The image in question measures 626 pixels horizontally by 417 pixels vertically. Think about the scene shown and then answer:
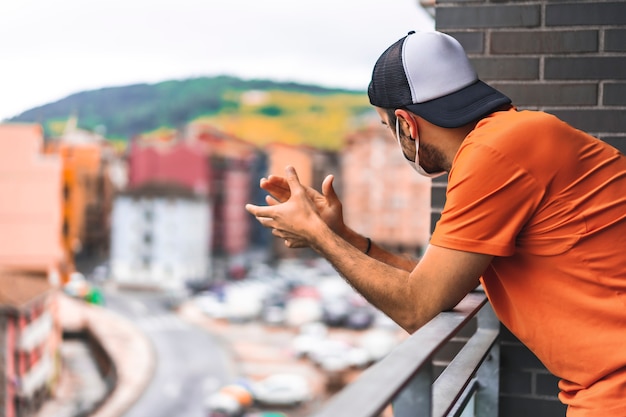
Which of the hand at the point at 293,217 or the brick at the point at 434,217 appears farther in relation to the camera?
the brick at the point at 434,217

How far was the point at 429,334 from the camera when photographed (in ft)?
2.55

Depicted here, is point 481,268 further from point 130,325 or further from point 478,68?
point 130,325

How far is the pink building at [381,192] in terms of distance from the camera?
26.3 m

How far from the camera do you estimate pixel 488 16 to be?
1.62 metres

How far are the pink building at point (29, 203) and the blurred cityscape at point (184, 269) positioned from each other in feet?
0.17

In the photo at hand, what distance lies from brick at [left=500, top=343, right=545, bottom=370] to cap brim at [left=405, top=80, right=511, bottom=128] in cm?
81

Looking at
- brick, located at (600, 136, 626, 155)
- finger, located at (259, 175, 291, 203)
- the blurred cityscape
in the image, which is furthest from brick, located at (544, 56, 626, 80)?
the blurred cityscape

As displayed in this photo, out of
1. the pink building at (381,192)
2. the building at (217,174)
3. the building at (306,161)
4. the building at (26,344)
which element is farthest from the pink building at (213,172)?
the building at (26,344)

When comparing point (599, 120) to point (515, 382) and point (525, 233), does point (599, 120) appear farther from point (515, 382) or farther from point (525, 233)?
point (525, 233)

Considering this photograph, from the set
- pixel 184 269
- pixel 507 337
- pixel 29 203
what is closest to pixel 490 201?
pixel 507 337

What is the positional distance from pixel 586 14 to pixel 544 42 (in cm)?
10

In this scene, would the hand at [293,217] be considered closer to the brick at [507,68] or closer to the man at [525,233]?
the man at [525,233]

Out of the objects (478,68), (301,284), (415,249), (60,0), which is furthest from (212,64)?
(478,68)

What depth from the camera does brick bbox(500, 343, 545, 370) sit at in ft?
5.00
